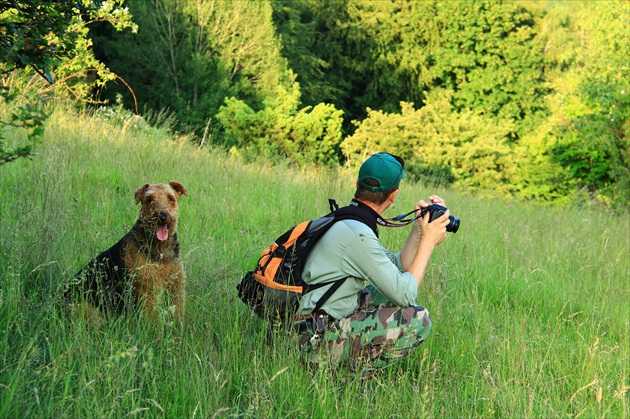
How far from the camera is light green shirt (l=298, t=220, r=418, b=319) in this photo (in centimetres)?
383

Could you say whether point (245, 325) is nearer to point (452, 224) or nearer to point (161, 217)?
point (161, 217)

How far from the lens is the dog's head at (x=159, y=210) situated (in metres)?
4.45

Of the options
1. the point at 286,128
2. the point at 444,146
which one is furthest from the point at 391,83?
the point at 286,128

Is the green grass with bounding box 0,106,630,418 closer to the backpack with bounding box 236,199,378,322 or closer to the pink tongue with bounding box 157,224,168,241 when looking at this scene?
the backpack with bounding box 236,199,378,322

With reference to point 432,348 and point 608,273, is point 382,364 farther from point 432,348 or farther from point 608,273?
point 608,273

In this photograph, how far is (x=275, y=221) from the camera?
7539 millimetres

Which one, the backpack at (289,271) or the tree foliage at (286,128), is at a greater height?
the backpack at (289,271)

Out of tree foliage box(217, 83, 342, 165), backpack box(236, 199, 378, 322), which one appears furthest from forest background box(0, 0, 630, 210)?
backpack box(236, 199, 378, 322)

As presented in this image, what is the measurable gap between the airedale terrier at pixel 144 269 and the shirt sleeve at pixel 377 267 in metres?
1.18

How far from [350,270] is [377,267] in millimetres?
183

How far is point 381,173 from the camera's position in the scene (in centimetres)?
401

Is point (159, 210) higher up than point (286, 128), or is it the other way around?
point (159, 210)

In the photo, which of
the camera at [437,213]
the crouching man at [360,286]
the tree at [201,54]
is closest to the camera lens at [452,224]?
the camera at [437,213]

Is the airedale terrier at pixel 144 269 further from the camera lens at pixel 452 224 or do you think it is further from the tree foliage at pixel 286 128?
the tree foliage at pixel 286 128
